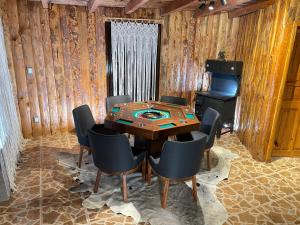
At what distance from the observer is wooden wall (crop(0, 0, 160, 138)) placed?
13.5 ft

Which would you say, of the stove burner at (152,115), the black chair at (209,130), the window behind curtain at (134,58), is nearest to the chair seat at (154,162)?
the stove burner at (152,115)

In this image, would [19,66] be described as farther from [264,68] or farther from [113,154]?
[264,68]

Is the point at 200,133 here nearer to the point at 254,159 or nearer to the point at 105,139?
the point at 254,159

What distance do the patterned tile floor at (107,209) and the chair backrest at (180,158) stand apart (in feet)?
2.21

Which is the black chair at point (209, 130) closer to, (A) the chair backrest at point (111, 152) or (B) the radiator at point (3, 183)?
(A) the chair backrest at point (111, 152)

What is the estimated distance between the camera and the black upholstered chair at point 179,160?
7.95 feet

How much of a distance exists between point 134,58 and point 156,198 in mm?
2959

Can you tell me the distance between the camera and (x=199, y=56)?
5.10m

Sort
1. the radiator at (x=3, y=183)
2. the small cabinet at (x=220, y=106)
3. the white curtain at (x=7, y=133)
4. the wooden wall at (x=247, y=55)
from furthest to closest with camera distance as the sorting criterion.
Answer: the small cabinet at (x=220, y=106) < the wooden wall at (x=247, y=55) < the white curtain at (x=7, y=133) < the radiator at (x=3, y=183)

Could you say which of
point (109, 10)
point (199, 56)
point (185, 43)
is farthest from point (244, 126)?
point (109, 10)

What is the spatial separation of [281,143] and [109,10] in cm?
397

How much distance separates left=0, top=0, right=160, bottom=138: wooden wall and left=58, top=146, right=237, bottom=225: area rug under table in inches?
60.0

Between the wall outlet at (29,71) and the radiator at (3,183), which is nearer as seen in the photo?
the radiator at (3,183)

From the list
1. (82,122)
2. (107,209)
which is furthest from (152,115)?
(107,209)
